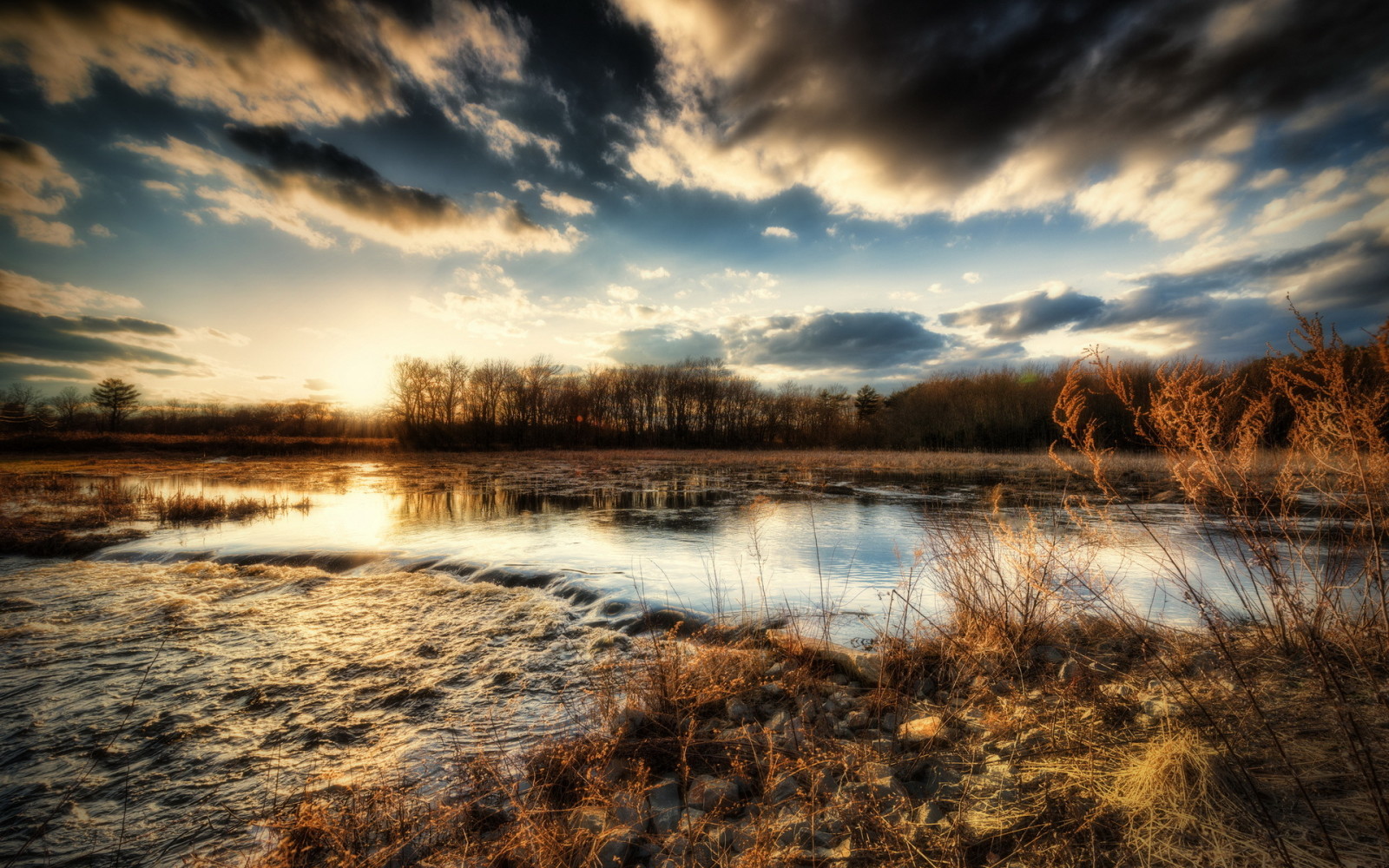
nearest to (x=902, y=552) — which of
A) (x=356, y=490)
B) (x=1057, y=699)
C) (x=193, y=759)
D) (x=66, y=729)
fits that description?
(x=1057, y=699)

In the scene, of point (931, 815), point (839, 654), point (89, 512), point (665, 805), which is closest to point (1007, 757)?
point (931, 815)

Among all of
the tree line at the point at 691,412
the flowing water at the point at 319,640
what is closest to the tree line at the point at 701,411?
the tree line at the point at 691,412

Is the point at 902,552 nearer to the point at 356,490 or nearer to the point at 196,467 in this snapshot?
the point at 356,490

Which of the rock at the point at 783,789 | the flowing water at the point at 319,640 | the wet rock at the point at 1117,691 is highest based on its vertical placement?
the wet rock at the point at 1117,691

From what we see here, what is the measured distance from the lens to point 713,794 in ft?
9.58

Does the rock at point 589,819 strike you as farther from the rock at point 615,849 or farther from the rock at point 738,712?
the rock at point 738,712

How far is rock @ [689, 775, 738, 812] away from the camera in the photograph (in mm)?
2887

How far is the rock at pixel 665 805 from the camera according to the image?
2795mm

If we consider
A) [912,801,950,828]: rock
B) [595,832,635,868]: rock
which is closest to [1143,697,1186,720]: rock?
[912,801,950,828]: rock

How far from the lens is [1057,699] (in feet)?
11.4

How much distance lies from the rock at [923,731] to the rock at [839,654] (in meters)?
0.69

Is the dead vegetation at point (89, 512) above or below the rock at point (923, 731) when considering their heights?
below

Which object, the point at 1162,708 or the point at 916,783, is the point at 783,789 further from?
the point at 1162,708

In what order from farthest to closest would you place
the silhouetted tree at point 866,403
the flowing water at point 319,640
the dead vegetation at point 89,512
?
1. the silhouetted tree at point 866,403
2. the dead vegetation at point 89,512
3. the flowing water at point 319,640
